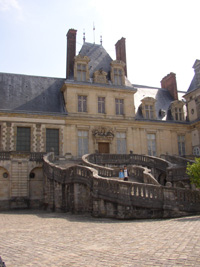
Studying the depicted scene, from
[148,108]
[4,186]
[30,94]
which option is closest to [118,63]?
[148,108]

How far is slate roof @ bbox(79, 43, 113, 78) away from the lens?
28.5 metres

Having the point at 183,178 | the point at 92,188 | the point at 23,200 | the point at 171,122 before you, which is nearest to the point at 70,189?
the point at 92,188

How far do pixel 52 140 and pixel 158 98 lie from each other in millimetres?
13774

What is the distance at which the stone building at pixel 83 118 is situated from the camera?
70.5 feet

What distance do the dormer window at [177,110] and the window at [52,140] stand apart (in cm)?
1284

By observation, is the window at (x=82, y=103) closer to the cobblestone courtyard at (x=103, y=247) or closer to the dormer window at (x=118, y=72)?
the dormer window at (x=118, y=72)

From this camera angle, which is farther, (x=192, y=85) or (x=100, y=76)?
(x=192, y=85)

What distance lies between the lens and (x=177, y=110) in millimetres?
30078

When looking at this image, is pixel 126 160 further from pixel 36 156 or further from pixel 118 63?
pixel 118 63

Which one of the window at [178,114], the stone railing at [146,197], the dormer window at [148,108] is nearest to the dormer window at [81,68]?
the dormer window at [148,108]

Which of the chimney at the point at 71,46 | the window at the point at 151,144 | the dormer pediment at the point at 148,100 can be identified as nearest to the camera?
the window at the point at 151,144

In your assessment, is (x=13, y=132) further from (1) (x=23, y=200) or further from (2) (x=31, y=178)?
(1) (x=23, y=200)

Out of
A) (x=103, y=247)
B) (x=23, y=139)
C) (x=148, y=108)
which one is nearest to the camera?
(x=103, y=247)

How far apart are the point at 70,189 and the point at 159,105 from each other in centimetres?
1819
